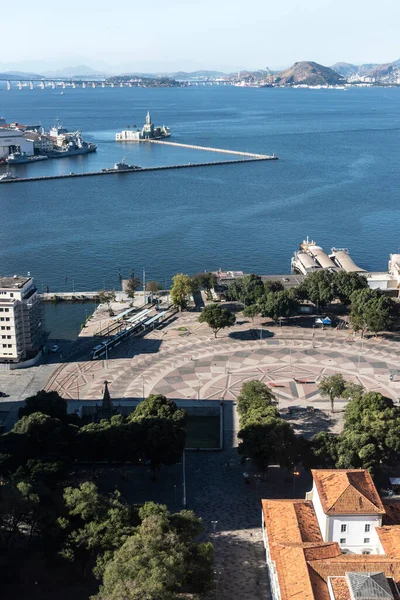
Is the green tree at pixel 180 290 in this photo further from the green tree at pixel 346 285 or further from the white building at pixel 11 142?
the white building at pixel 11 142

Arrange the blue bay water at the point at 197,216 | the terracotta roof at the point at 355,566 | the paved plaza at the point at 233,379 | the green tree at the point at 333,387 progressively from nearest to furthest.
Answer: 1. the terracotta roof at the point at 355,566
2. the paved plaza at the point at 233,379
3. the green tree at the point at 333,387
4. the blue bay water at the point at 197,216

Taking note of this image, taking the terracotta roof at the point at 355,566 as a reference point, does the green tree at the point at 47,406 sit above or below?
below

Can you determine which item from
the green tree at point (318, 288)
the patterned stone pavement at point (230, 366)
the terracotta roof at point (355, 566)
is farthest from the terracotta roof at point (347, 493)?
the green tree at point (318, 288)

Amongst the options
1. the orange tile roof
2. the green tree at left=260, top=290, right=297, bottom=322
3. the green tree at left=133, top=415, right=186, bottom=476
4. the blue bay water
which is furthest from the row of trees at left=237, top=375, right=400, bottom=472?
the blue bay water

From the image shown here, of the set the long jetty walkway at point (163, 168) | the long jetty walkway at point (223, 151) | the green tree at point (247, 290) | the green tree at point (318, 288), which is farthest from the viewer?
the long jetty walkway at point (223, 151)

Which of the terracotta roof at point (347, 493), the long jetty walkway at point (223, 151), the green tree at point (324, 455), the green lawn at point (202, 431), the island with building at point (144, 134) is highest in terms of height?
the island with building at point (144, 134)

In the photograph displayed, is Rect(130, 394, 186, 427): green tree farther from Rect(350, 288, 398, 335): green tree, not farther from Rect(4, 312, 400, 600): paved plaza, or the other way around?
Rect(350, 288, 398, 335): green tree

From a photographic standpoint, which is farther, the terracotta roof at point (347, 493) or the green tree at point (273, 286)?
the green tree at point (273, 286)
